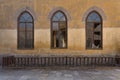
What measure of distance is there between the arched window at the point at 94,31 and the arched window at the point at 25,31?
343cm

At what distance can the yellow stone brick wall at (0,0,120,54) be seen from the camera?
1767 cm

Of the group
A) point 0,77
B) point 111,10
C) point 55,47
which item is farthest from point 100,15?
point 0,77

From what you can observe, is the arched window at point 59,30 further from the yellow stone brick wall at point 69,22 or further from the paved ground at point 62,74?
the paved ground at point 62,74

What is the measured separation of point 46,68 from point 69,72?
73.1 inches

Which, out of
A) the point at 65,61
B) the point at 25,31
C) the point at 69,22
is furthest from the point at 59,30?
the point at 25,31

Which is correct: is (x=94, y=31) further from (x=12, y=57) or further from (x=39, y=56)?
(x=12, y=57)

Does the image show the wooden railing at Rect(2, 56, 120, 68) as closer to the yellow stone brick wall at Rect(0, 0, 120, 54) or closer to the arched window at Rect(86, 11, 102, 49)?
the yellow stone brick wall at Rect(0, 0, 120, 54)

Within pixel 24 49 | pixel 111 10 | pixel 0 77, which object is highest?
pixel 111 10

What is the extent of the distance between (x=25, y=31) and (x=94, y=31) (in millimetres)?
4240

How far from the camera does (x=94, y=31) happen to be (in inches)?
704

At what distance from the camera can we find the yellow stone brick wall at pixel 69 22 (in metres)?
17.7

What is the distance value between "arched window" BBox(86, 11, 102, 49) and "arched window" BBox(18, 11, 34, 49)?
3434 millimetres

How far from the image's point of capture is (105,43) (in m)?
17.7

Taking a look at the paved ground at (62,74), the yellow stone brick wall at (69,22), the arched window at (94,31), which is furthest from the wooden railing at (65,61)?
the paved ground at (62,74)
